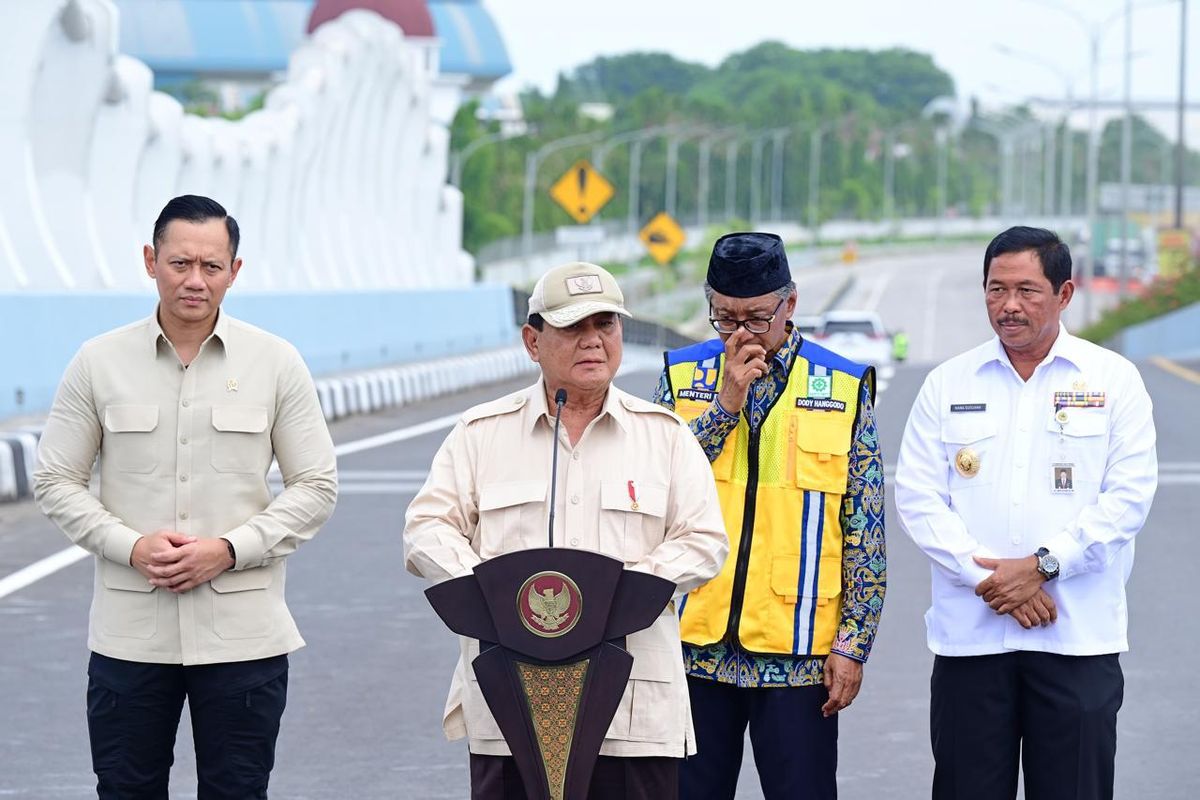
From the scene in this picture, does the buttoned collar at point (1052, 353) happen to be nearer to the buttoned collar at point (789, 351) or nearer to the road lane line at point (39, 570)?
the buttoned collar at point (789, 351)

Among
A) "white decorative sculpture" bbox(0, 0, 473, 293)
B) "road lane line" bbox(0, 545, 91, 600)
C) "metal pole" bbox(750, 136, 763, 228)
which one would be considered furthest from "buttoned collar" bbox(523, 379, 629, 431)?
"metal pole" bbox(750, 136, 763, 228)

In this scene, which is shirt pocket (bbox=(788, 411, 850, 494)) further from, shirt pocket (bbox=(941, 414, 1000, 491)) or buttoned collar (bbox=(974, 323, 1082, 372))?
buttoned collar (bbox=(974, 323, 1082, 372))

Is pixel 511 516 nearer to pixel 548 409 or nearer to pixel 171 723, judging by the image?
pixel 548 409

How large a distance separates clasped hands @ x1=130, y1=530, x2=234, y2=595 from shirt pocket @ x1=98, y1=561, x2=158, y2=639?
0.05 metres

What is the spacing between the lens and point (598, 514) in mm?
4500

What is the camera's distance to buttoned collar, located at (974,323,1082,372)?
5281 millimetres

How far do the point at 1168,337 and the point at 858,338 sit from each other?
10.8 metres

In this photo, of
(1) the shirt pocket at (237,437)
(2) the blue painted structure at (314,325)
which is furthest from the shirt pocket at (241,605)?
(2) the blue painted structure at (314,325)

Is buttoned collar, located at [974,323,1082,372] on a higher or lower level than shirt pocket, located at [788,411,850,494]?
higher

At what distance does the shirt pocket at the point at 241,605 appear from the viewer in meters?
5.07

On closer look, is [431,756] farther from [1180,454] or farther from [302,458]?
[1180,454]

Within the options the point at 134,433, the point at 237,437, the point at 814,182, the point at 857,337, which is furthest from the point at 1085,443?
the point at 814,182

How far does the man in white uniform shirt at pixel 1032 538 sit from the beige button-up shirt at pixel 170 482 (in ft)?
5.27

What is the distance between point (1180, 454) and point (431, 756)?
40.3 ft
